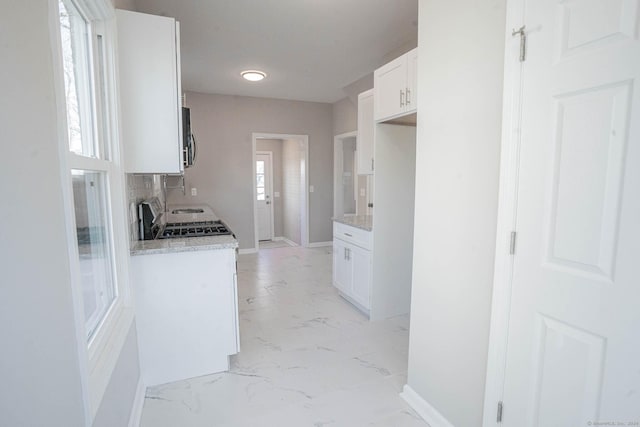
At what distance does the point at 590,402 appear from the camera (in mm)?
1099

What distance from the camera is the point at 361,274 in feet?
10.5

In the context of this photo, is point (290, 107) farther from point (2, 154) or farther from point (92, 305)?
point (2, 154)

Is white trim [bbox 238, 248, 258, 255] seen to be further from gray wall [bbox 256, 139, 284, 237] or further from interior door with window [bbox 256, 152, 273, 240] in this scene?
gray wall [bbox 256, 139, 284, 237]

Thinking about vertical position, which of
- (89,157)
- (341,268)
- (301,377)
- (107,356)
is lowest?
(301,377)

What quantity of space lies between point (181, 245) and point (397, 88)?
1.90 meters

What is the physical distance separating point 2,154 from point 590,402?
1.80 metres

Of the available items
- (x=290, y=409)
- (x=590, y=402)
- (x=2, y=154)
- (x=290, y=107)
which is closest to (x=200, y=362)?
(x=290, y=409)

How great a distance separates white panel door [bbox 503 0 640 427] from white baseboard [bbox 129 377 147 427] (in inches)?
72.4

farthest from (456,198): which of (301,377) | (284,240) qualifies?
(284,240)

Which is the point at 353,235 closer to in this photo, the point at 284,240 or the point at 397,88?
the point at 397,88

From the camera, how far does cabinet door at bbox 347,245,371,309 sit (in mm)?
3098

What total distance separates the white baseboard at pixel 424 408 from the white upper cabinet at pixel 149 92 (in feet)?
6.52

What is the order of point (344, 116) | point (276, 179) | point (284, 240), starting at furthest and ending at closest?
point (276, 179) → point (284, 240) → point (344, 116)

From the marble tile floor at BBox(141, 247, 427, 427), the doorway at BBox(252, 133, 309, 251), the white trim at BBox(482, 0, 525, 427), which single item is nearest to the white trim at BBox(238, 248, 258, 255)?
the doorway at BBox(252, 133, 309, 251)
